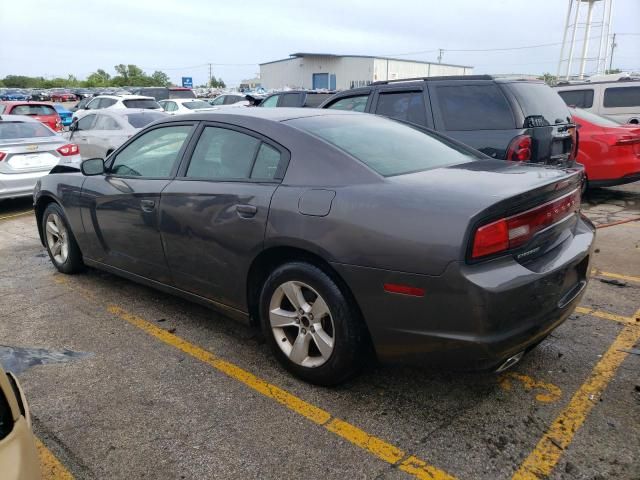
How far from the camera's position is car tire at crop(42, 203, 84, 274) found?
4.92m

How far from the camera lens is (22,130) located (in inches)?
351

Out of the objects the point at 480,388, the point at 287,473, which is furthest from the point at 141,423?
the point at 480,388

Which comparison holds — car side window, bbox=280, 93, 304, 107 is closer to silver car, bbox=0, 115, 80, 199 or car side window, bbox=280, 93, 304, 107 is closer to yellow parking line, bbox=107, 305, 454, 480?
silver car, bbox=0, 115, 80, 199

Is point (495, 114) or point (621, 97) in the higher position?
point (621, 97)

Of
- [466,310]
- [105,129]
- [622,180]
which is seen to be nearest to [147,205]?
[466,310]

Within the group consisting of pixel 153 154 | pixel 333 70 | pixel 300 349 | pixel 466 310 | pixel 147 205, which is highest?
pixel 333 70

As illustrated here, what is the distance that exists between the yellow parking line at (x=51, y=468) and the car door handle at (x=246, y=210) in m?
1.57

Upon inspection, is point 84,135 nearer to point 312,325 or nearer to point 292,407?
point 312,325

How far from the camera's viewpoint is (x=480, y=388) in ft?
9.77

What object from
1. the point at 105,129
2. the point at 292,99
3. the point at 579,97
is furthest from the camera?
the point at 292,99

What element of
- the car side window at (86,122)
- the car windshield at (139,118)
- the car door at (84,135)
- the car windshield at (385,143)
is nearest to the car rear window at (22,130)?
the car door at (84,135)

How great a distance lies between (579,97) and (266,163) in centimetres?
951

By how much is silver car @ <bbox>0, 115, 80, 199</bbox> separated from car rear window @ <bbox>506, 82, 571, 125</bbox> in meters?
6.15

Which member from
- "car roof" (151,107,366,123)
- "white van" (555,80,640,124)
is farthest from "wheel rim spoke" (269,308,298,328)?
"white van" (555,80,640,124)
